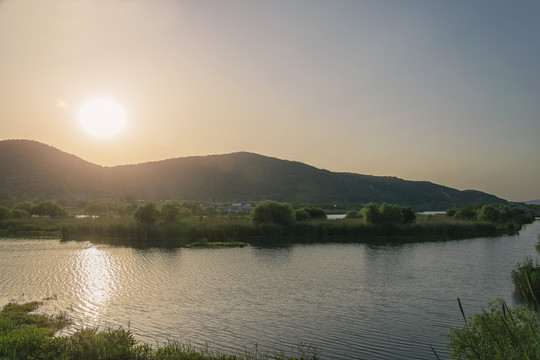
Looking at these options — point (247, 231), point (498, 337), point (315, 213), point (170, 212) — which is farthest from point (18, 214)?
point (498, 337)

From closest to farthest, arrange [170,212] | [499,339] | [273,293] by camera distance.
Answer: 1. [499,339]
2. [273,293]
3. [170,212]

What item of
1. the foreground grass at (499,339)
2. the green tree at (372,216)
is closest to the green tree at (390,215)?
the green tree at (372,216)

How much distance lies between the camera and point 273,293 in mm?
19562

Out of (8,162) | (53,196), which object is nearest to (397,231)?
(53,196)

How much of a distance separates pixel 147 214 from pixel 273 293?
1340 inches

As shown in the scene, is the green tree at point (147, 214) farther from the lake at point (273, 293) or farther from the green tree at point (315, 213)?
the green tree at point (315, 213)

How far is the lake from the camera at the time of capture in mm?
13586

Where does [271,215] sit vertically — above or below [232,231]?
above

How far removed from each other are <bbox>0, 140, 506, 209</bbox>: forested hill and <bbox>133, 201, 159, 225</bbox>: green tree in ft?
258

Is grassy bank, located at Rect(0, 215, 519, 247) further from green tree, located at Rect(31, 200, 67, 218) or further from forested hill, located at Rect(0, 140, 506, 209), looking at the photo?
forested hill, located at Rect(0, 140, 506, 209)

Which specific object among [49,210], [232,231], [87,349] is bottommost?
[87,349]

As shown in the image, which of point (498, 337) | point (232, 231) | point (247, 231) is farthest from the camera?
point (247, 231)

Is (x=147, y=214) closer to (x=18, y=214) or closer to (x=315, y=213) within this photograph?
(x=18, y=214)

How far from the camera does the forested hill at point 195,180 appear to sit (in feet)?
404
